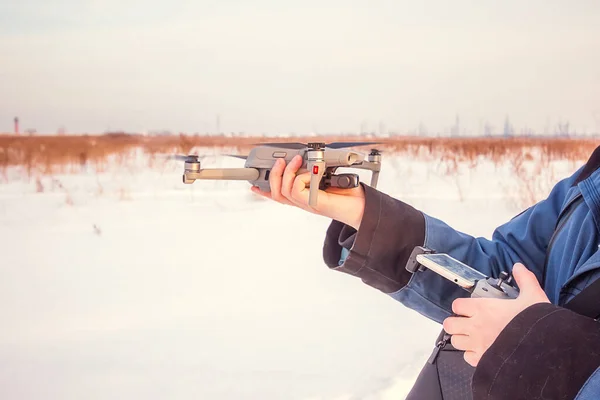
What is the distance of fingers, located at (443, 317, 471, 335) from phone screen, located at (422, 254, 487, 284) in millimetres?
67

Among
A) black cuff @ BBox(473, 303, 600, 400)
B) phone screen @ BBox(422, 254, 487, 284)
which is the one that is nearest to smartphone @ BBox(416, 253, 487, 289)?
phone screen @ BBox(422, 254, 487, 284)

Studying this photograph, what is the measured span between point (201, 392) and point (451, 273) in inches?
54.7

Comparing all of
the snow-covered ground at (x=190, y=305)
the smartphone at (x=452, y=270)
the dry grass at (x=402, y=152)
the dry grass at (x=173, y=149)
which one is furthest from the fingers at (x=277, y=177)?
the dry grass at (x=173, y=149)

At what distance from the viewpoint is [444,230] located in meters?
0.95

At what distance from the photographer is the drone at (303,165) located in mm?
852

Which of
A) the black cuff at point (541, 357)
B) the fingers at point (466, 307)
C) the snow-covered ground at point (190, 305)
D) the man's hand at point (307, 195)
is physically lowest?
the snow-covered ground at point (190, 305)

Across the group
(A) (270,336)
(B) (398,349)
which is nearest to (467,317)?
(B) (398,349)

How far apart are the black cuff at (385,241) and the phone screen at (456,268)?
14cm

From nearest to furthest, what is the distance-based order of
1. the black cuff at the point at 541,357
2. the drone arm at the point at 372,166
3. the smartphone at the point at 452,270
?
the black cuff at the point at 541,357 → the smartphone at the point at 452,270 → the drone arm at the point at 372,166

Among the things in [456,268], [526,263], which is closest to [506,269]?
[526,263]

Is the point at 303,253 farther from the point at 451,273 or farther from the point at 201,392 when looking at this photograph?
the point at 451,273

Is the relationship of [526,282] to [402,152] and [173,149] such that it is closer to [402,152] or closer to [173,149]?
[173,149]

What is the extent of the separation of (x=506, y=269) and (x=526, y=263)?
0.11 ft

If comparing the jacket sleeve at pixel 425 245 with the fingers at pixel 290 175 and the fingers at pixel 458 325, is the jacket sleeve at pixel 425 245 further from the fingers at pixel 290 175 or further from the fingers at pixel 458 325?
the fingers at pixel 458 325
